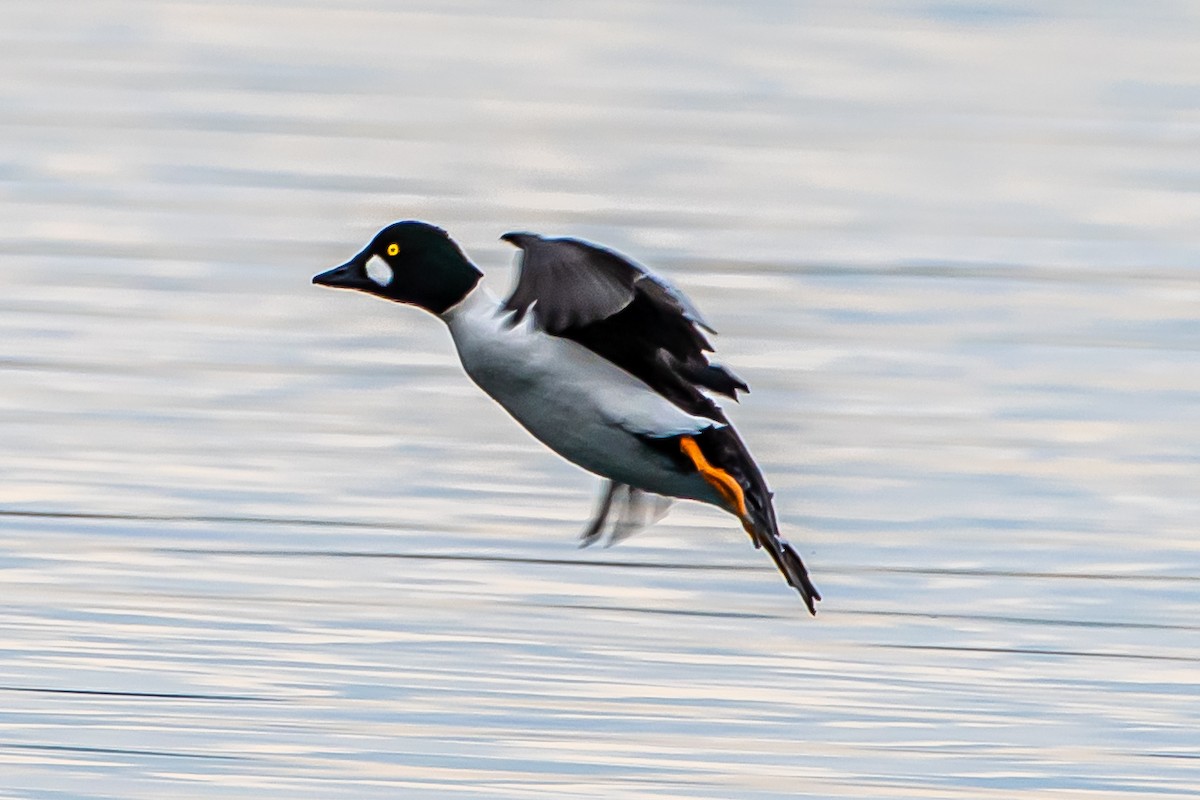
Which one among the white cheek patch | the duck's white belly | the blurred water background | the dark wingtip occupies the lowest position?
the blurred water background

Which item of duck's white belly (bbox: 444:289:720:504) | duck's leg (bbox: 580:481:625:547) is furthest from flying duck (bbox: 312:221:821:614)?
duck's leg (bbox: 580:481:625:547)

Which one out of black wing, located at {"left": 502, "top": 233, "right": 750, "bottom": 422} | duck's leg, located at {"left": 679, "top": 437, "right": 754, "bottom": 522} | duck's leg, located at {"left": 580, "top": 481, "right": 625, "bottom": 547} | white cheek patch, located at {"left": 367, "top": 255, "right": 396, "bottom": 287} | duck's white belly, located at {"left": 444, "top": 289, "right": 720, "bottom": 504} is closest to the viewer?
black wing, located at {"left": 502, "top": 233, "right": 750, "bottom": 422}

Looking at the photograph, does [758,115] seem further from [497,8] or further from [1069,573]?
[1069,573]

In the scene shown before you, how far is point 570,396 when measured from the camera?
17.3ft

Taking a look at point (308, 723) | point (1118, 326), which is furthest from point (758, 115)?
point (308, 723)

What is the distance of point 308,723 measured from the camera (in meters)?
5.75

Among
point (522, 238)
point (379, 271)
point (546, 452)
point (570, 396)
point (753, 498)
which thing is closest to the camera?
point (522, 238)

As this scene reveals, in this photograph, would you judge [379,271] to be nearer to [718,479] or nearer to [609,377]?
[609,377]

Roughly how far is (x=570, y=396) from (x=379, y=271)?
Result: 1.66ft

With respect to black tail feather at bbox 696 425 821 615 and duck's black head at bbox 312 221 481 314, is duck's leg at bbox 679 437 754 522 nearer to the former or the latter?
black tail feather at bbox 696 425 821 615

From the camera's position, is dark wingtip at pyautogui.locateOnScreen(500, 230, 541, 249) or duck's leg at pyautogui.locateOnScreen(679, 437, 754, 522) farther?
duck's leg at pyautogui.locateOnScreen(679, 437, 754, 522)

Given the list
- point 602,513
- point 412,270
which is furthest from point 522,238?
point 602,513

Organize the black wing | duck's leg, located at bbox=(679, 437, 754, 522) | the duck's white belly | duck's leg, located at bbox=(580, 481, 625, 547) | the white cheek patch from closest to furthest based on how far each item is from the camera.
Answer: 1. the black wing
2. the duck's white belly
3. duck's leg, located at bbox=(679, 437, 754, 522)
4. the white cheek patch
5. duck's leg, located at bbox=(580, 481, 625, 547)

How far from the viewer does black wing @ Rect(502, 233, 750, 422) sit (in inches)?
195
